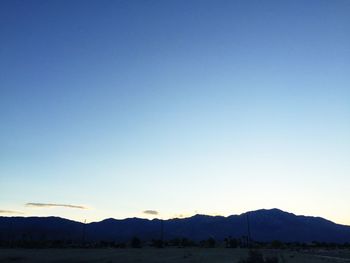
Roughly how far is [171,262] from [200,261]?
10.3ft

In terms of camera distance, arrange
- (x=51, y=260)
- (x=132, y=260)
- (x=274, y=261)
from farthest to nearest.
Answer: (x=51, y=260)
(x=132, y=260)
(x=274, y=261)

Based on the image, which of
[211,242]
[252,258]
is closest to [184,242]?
[211,242]

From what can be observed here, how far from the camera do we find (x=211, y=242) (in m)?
117

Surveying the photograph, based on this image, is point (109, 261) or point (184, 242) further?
point (184, 242)

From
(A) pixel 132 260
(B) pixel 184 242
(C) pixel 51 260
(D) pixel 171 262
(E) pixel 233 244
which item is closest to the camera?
(D) pixel 171 262

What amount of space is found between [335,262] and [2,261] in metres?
38.8

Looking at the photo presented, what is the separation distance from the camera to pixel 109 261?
5384 centimetres

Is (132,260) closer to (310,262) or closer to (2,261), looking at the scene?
(2,261)

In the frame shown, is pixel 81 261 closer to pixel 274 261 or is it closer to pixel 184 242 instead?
pixel 274 261

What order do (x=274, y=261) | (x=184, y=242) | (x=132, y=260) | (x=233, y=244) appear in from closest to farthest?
(x=274, y=261) < (x=132, y=260) < (x=233, y=244) < (x=184, y=242)

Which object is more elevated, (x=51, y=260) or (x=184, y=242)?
(x=184, y=242)

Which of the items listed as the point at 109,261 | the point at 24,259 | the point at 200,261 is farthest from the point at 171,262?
the point at 24,259

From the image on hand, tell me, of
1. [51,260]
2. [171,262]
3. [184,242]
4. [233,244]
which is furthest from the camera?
[184,242]

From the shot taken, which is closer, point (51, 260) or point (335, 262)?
point (335, 262)
